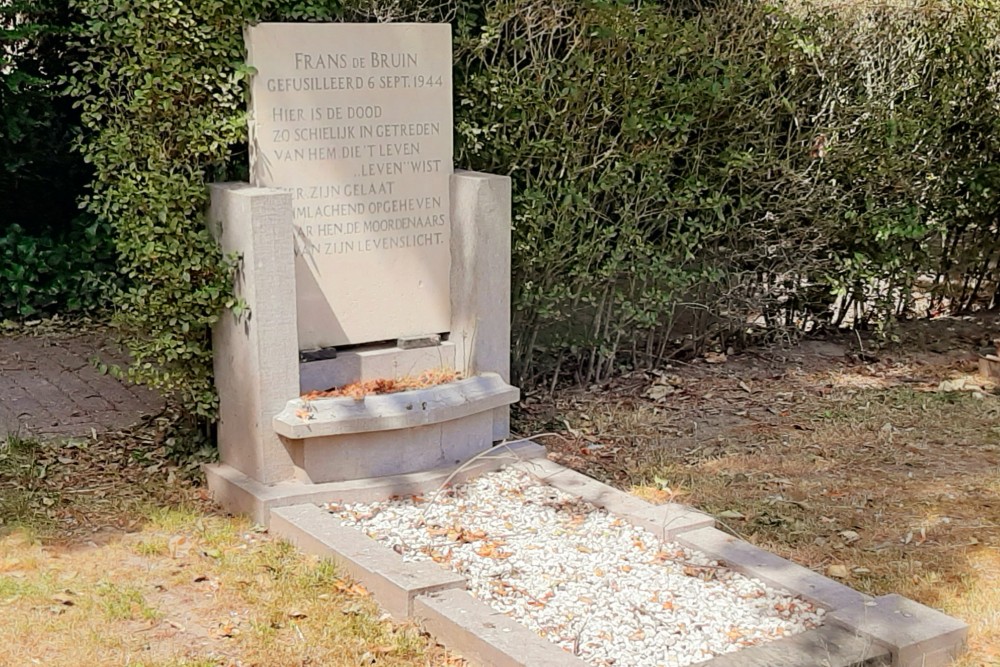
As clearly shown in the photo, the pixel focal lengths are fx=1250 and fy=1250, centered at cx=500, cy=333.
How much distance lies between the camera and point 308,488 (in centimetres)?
534

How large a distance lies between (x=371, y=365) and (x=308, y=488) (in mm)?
734

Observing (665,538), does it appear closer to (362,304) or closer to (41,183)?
(362,304)

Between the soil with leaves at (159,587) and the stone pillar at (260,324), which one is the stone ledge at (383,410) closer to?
the stone pillar at (260,324)

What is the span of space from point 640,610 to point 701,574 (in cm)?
42

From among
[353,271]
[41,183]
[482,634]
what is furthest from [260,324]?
[41,183]

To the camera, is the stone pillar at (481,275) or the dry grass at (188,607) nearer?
the dry grass at (188,607)

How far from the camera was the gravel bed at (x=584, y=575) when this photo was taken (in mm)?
4227

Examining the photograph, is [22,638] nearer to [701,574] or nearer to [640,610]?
[640,610]

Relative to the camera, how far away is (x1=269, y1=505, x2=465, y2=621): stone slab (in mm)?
4367

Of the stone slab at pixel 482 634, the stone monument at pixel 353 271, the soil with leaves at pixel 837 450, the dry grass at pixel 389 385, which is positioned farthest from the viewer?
the dry grass at pixel 389 385

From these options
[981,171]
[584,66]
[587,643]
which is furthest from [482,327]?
[981,171]

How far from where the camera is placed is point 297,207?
552 cm

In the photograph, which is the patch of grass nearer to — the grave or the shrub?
the grave

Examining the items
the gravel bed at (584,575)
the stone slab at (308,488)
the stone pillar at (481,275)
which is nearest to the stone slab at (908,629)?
the gravel bed at (584,575)
